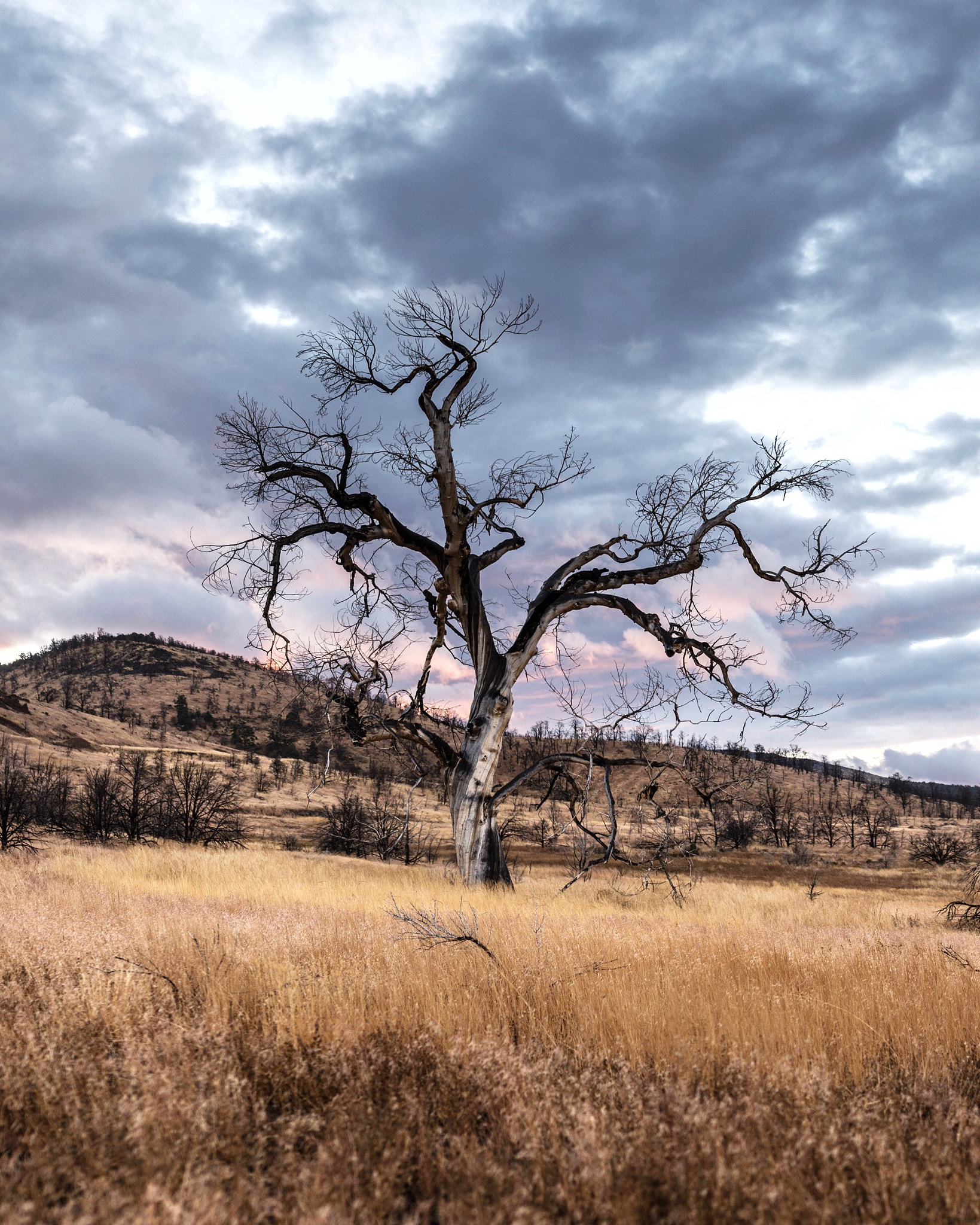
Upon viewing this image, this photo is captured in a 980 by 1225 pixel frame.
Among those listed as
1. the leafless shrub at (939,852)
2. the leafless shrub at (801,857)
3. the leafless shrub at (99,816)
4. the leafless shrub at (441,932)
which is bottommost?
the leafless shrub at (801,857)

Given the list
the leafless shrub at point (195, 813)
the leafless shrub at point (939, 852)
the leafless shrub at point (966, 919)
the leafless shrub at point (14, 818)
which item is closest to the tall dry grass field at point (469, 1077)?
the leafless shrub at point (966, 919)

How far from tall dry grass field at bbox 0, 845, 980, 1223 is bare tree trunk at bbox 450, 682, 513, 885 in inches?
224

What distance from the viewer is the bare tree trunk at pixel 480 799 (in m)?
12.6

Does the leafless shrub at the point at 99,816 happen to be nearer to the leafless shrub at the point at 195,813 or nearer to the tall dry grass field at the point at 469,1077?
the leafless shrub at the point at 195,813

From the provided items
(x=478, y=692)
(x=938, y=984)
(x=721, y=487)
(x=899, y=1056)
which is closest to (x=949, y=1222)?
(x=899, y=1056)

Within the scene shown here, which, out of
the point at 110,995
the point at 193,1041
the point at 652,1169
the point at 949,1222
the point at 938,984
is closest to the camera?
the point at 949,1222

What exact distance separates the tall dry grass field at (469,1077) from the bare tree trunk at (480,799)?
569 centimetres

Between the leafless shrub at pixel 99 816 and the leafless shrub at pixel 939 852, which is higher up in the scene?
the leafless shrub at pixel 99 816

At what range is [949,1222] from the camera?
7.63 feet

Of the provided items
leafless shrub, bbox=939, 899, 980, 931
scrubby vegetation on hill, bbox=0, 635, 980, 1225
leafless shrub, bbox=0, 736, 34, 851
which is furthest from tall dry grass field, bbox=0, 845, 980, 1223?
leafless shrub, bbox=0, 736, 34, 851

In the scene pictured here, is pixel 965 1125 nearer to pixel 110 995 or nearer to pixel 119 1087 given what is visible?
→ pixel 119 1087

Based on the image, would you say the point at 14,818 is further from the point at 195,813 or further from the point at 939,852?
the point at 939,852

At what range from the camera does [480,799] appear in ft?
41.3

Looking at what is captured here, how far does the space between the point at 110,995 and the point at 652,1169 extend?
→ 3.45m
